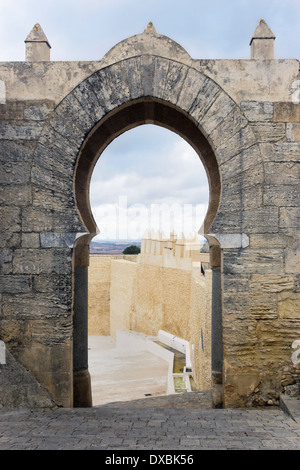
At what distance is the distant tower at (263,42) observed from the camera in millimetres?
4613

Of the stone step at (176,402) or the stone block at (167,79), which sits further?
the stone step at (176,402)

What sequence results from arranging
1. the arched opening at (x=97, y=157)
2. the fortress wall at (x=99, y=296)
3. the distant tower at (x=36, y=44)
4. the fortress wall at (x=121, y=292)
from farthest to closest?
the fortress wall at (x=99, y=296) → the fortress wall at (x=121, y=292) → the arched opening at (x=97, y=157) → the distant tower at (x=36, y=44)

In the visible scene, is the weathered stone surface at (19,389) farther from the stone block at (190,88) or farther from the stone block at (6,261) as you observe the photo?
the stone block at (190,88)

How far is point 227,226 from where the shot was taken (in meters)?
4.45

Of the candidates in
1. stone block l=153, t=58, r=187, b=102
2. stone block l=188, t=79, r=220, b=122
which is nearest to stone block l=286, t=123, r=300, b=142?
stone block l=188, t=79, r=220, b=122

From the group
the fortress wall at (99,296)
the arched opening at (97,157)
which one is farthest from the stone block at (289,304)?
the fortress wall at (99,296)

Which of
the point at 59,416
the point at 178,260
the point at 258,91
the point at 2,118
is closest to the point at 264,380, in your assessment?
the point at 59,416

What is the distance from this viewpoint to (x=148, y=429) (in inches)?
143

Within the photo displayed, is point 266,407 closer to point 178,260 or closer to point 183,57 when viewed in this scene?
point 183,57

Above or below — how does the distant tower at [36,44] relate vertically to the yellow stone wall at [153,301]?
above

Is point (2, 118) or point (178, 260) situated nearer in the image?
point (2, 118)

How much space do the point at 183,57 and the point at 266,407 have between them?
13.7ft

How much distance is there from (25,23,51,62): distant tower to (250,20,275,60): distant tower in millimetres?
2534

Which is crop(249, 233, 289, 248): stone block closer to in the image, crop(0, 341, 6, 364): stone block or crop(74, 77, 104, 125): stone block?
crop(74, 77, 104, 125): stone block
